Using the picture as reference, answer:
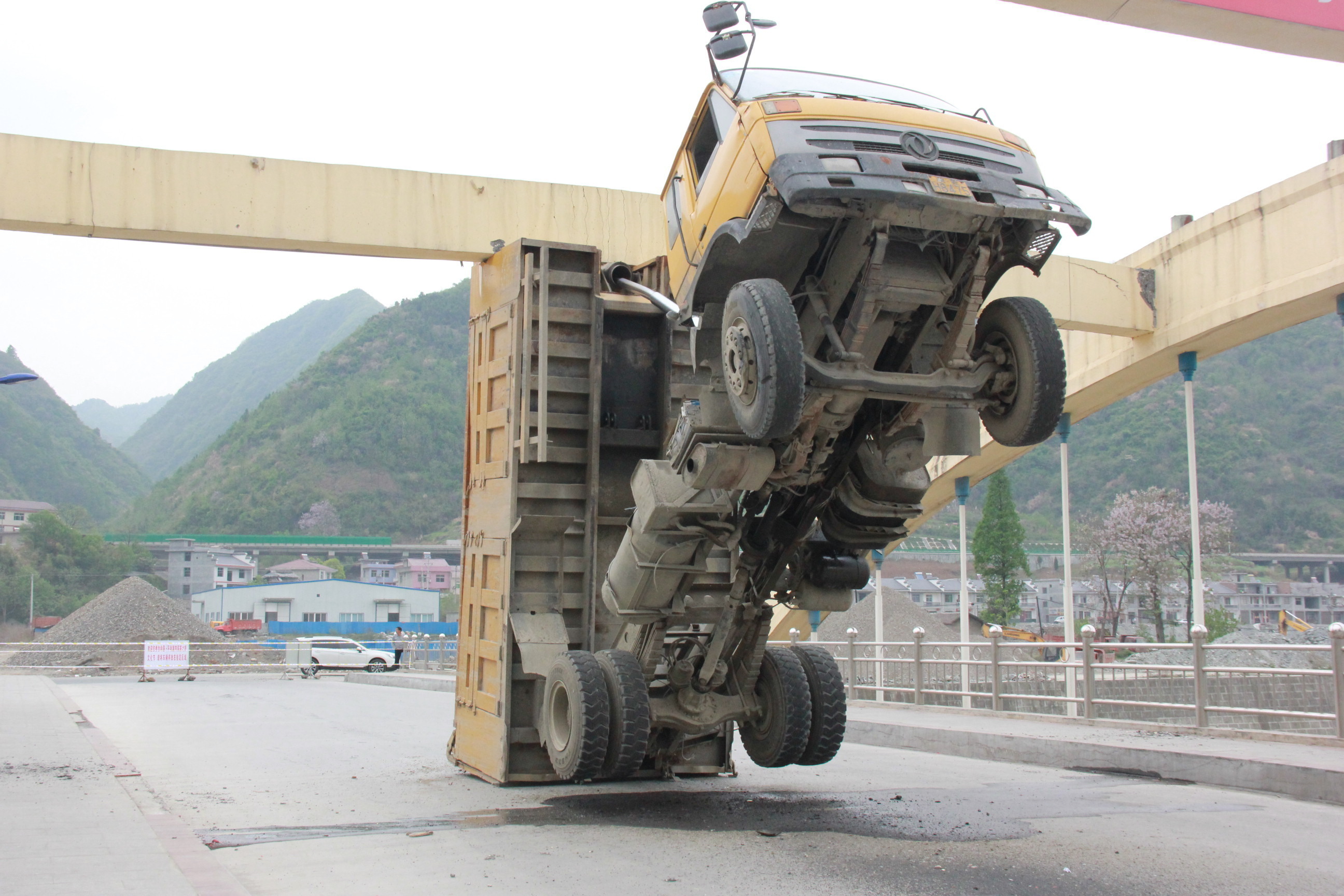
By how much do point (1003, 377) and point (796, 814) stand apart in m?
3.74

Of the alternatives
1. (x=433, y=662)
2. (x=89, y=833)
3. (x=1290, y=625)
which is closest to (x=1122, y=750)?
(x=89, y=833)

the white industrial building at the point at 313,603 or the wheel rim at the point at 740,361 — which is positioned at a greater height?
the wheel rim at the point at 740,361

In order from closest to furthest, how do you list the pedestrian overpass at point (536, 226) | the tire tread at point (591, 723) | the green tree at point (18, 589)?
1. the tire tread at point (591, 723)
2. the pedestrian overpass at point (536, 226)
3. the green tree at point (18, 589)

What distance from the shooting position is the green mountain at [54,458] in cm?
12562

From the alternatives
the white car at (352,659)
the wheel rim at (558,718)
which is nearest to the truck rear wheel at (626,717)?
the wheel rim at (558,718)

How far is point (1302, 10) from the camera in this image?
852 centimetres

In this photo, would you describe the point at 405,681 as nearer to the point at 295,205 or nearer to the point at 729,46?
the point at 295,205

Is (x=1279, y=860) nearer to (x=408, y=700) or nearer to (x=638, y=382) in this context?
(x=638, y=382)

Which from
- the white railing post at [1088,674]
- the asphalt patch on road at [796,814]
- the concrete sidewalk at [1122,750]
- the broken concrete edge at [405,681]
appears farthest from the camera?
the broken concrete edge at [405,681]

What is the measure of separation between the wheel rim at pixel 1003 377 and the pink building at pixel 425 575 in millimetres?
109158

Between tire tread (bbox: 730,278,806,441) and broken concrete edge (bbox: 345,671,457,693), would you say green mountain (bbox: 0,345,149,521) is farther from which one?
tire tread (bbox: 730,278,806,441)

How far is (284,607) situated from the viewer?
263 feet

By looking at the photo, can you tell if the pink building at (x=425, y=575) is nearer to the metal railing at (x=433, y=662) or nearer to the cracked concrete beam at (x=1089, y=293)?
the metal railing at (x=433, y=662)

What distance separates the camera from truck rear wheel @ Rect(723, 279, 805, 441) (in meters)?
5.80
